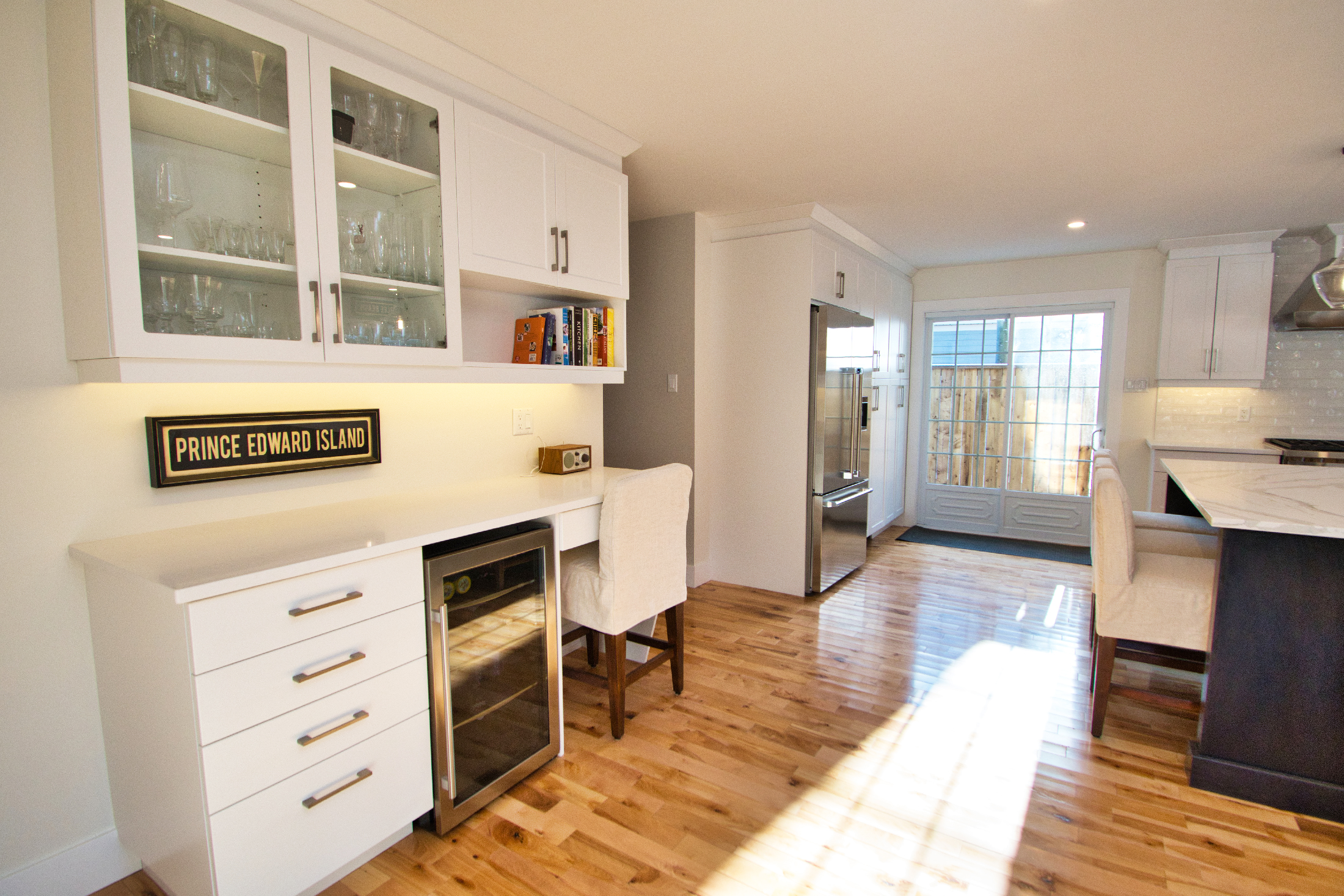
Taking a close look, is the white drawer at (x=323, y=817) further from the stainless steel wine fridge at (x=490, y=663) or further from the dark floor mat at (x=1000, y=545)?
the dark floor mat at (x=1000, y=545)

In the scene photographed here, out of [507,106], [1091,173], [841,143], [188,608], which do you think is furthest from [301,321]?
[1091,173]

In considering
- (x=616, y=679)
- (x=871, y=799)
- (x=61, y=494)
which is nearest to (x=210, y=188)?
(x=61, y=494)

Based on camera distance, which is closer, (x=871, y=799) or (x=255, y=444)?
(x=255, y=444)

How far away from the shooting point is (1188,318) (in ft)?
14.5

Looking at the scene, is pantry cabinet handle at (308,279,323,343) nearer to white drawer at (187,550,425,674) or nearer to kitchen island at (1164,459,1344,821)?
white drawer at (187,550,425,674)

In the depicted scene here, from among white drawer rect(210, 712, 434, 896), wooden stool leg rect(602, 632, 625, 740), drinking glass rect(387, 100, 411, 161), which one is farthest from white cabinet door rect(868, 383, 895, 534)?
white drawer rect(210, 712, 434, 896)

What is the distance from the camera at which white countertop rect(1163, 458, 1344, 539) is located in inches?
68.6

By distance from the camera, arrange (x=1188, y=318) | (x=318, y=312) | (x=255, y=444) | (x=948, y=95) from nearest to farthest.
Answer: (x=318, y=312) → (x=255, y=444) → (x=948, y=95) → (x=1188, y=318)

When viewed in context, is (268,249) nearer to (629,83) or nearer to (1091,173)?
(629,83)

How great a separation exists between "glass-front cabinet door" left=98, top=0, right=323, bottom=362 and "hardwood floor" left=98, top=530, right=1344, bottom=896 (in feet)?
4.77

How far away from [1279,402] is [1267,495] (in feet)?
10.1

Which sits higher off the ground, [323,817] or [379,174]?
[379,174]

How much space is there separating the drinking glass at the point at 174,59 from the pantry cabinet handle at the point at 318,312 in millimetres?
498

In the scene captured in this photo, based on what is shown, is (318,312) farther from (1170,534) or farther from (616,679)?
(1170,534)
